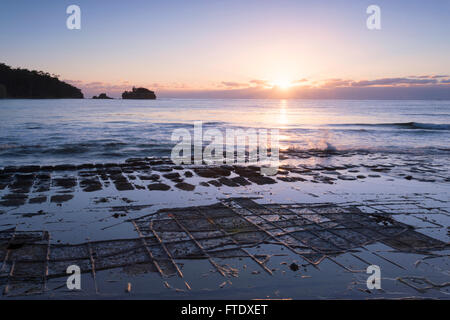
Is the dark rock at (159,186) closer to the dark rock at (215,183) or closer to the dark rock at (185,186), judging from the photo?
the dark rock at (185,186)

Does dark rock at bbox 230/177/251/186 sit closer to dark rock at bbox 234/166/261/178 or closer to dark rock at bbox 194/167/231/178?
dark rock at bbox 234/166/261/178

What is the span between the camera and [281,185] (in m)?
9.90

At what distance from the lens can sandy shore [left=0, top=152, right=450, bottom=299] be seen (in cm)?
428

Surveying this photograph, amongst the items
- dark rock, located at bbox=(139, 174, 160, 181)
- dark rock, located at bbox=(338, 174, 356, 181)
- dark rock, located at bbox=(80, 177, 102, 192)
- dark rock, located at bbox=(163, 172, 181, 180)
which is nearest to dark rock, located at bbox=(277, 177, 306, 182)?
dark rock, located at bbox=(338, 174, 356, 181)

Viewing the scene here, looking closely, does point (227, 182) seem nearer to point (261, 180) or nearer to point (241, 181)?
point (241, 181)

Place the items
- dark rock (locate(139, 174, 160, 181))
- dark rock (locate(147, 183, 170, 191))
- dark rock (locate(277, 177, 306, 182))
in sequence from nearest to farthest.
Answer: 1. dark rock (locate(147, 183, 170, 191))
2. dark rock (locate(139, 174, 160, 181))
3. dark rock (locate(277, 177, 306, 182))

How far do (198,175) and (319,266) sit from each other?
6.77 m

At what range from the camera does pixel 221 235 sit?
5926 millimetres

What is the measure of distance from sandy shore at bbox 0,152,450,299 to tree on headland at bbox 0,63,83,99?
119 metres

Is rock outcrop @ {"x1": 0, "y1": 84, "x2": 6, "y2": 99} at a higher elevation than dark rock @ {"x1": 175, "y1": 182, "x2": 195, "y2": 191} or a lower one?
higher

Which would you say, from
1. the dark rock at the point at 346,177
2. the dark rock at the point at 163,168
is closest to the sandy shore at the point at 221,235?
the dark rock at the point at 346,177

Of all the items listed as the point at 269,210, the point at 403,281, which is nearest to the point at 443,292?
the point at 403,281

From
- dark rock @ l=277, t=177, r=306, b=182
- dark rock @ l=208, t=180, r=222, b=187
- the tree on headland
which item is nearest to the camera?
dark rock @ l=208, t=180, r=222, b=187

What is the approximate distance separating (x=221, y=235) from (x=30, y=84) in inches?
5239
